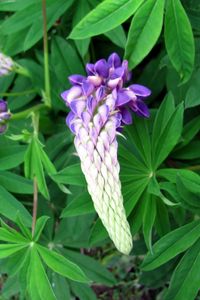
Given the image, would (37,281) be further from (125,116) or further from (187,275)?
(125,116)

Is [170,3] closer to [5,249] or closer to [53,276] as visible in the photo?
[5,249]

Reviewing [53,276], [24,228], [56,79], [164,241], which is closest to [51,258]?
[24,228]

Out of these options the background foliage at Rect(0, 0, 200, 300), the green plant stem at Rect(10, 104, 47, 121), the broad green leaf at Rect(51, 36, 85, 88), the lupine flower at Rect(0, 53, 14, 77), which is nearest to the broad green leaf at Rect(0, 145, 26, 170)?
the background foliage at Rect(0, 0, 200, 300)

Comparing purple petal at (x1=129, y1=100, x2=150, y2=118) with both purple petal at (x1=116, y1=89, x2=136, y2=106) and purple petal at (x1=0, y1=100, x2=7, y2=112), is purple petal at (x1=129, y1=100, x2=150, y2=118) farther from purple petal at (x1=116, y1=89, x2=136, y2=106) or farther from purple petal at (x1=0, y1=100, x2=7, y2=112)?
purple petal at (x1=0, y1=100, x2=7, y2=112)

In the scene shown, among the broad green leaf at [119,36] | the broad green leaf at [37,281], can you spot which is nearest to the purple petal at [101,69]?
the broad green leaf at [119,36]

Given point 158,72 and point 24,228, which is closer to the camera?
point 24,228

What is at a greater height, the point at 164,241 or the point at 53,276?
the point at 164,241
